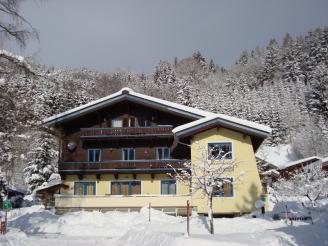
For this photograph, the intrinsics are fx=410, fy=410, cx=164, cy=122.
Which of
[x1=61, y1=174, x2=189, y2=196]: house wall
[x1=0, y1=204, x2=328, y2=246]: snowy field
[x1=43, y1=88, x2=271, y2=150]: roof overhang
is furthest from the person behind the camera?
[x1=61, y1=174, x2=189, y2=196]: house wall

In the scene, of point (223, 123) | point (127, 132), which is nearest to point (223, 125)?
point (223, 123)

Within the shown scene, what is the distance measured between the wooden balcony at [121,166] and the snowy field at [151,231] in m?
5.58

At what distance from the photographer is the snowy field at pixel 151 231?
43.0ft

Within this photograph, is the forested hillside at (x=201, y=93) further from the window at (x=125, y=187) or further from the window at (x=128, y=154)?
the window at (x=125, y=187)

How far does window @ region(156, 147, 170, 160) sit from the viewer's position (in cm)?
3531

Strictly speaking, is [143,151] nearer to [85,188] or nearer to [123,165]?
[123,165]

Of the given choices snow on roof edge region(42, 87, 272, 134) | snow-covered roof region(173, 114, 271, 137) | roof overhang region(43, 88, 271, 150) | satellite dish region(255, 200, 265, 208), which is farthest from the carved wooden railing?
satellite dish region(255, 200, 265, 208)

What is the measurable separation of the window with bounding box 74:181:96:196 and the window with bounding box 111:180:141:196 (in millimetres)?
1757

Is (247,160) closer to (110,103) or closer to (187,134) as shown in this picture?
(187,134)

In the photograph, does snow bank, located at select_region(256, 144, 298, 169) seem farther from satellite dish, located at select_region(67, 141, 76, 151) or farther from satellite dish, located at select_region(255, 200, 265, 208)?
satellite dish, located at select_region(67, 141, 76, 151)

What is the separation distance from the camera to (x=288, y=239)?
12844 millimetres

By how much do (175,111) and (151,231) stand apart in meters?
19.1

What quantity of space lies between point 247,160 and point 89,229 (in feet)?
47.5

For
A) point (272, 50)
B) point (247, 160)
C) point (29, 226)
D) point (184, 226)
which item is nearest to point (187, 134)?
point (247, 160)
